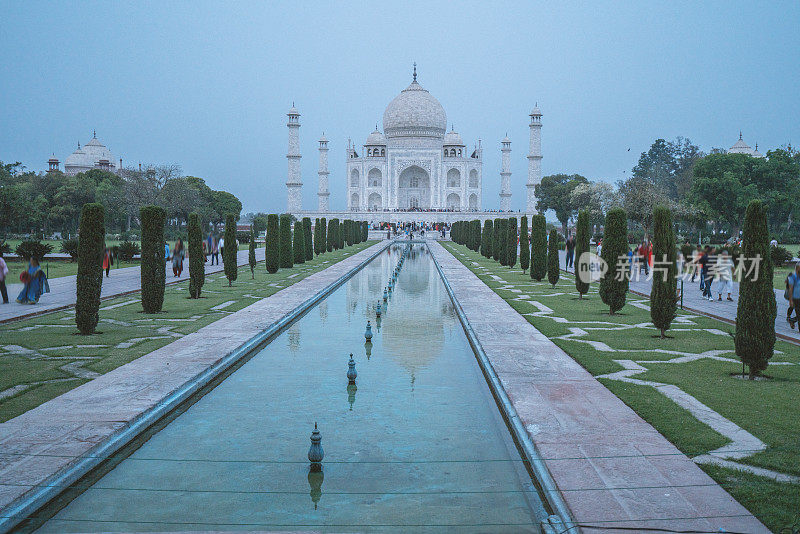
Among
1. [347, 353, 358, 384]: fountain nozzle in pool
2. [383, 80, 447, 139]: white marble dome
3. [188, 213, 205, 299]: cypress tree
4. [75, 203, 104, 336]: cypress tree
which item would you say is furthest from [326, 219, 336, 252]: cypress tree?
[383, 80, 447, 139]: white marble dome

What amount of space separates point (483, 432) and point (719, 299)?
8.77m

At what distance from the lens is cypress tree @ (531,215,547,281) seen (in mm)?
15500

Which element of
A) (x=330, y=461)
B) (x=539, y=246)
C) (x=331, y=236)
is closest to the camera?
(x=330, y=461)

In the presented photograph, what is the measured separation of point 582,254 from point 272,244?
8642 mm

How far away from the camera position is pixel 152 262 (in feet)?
33.6

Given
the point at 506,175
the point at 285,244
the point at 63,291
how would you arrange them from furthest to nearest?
the point at 506,175, the point at 285,244, the point at 63,291

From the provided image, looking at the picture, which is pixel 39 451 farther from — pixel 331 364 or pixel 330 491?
pixel 331 364

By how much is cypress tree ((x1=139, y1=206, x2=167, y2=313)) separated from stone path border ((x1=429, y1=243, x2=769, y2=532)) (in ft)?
18.0

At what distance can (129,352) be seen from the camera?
7434 mm

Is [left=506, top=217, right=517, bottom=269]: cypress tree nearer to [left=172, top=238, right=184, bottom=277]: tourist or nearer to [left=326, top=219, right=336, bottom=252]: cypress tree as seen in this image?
[left=172, top=238, right=184, bottom=277]: tourist

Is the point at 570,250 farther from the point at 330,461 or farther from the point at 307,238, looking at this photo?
the point at 330,461

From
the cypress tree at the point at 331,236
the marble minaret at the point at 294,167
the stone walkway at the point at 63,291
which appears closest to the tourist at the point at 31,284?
the stone walkway at the point at 63,291

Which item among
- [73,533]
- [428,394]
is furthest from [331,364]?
[73,533]

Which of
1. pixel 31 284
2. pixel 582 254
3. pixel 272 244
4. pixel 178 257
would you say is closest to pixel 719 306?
pixel 582 254
